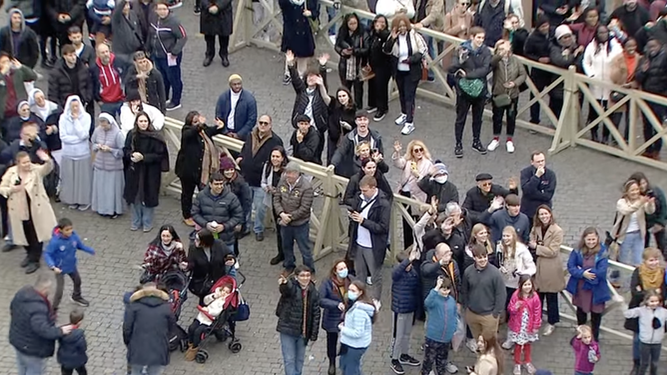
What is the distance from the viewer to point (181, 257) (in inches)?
608

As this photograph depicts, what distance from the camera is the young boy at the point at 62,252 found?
15656 mm

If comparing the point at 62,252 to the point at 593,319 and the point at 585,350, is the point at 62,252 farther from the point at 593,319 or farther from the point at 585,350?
the point at 593,319

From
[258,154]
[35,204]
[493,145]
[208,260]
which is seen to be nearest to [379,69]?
[493,145]

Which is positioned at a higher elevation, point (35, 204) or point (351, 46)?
point (351, 46)

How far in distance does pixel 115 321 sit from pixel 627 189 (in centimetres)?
619

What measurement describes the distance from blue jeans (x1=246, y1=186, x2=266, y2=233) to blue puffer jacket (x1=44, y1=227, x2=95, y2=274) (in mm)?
2524

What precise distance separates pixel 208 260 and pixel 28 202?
8.69 ft

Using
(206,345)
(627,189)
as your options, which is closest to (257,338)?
(206,345)

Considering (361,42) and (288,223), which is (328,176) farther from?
(361,42)

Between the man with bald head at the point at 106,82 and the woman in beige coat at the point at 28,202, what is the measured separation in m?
2.29

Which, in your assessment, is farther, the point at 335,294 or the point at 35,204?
the point at 35,204

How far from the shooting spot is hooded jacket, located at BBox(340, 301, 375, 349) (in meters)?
14.3

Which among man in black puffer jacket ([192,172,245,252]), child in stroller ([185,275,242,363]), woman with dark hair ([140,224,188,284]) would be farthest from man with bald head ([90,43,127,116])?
child in stroller ([185,275,242,363])

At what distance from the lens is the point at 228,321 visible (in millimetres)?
15625
